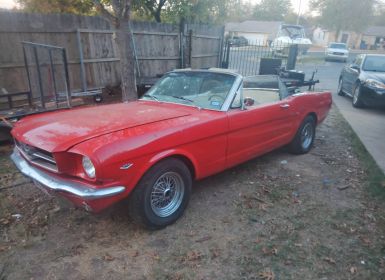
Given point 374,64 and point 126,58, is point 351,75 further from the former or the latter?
point 126,58

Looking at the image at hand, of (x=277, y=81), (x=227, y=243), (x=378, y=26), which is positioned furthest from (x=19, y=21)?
(x=378, y=26)

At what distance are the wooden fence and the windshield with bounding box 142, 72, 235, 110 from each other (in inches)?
177

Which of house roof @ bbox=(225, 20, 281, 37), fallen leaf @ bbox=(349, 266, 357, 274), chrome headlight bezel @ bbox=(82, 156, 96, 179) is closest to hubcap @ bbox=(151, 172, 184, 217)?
chrome headlight bezel @ bbox=(82, 156, 96, 179)

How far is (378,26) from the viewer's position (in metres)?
68.1

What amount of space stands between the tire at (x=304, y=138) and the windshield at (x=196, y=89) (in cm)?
198

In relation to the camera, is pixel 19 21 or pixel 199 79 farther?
pixel 19 21

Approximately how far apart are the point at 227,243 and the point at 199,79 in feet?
7.07

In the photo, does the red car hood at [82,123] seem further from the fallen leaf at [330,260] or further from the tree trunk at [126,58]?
the tree trunk at [126,58]

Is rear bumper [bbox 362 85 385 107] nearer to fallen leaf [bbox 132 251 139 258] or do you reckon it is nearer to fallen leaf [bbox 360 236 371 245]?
fallen leaf [bbox 360 236 371 245]

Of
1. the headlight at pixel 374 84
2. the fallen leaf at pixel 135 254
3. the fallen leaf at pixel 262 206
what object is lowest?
the fallen leaf at pixel 262 206

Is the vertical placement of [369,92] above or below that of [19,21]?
below

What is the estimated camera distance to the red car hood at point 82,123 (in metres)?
3.01

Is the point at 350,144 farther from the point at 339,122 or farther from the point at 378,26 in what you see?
the point at 378,26

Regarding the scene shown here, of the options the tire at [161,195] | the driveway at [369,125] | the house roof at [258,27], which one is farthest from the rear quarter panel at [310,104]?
the house roof at [258,27]
